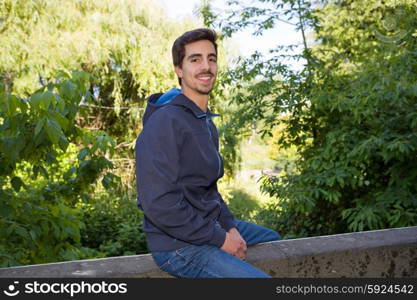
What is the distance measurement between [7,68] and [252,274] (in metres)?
9.11

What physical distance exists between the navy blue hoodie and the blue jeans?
0.03m

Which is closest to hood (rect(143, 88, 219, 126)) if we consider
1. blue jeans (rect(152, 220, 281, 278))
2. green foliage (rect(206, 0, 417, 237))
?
blue jeans (rect(152, 220, 281, 278))

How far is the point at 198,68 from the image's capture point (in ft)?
6.73

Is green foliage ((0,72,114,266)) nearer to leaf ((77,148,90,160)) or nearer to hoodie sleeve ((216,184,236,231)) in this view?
leaf ((77,148,90,160))

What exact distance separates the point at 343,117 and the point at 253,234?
242cm

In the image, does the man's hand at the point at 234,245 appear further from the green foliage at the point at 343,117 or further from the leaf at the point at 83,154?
the green foliage at the point at 343,117

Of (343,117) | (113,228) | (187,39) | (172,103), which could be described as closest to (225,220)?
(172,103)

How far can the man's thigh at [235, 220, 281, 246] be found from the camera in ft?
7.95

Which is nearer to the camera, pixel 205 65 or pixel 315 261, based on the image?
pixel 205 65

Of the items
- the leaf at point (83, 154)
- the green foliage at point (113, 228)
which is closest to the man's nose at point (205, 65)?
the leaf at point (83, 154)

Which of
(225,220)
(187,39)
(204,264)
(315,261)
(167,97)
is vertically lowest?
(315,261)

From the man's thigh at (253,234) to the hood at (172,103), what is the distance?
657 millimetres

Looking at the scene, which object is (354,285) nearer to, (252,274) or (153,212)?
(252,274)

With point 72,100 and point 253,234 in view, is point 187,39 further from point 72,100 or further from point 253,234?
point 253,234
